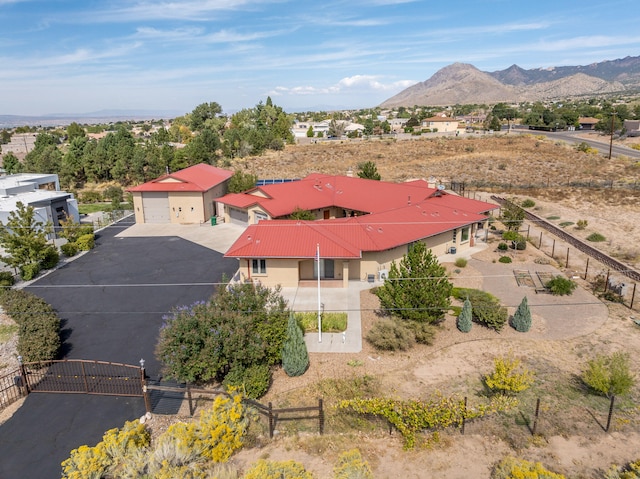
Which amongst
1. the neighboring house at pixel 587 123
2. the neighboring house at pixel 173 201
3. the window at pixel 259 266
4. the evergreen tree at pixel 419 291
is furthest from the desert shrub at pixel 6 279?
the neighboring house at pixel 587 123

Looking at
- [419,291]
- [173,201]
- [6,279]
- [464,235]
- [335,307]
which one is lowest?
[335,307]

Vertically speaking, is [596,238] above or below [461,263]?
above

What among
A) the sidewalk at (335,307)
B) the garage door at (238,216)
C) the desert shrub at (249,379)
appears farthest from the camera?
the garage door at (238,216)

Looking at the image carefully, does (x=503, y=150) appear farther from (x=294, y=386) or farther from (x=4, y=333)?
(x=4, y=333)

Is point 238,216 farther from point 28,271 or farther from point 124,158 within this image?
point 124,158

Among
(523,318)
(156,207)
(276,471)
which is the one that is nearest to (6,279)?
(156,207)

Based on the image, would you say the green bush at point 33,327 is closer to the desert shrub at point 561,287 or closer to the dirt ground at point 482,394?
the dirt ground at point 482,394
